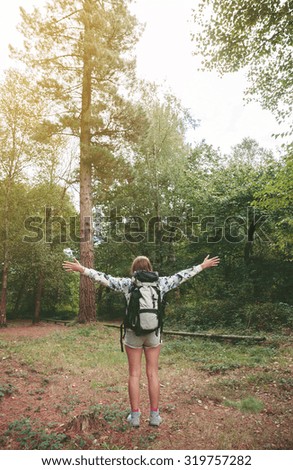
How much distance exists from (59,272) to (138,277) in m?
18.3

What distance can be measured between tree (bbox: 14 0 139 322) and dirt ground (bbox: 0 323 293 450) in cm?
888

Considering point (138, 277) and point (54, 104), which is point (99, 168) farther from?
point (138, 277)

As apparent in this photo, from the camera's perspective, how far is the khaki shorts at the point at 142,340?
383 cm

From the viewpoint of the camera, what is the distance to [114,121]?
1465 centimetres

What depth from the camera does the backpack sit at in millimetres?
3719

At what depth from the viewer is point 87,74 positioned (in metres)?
14.4

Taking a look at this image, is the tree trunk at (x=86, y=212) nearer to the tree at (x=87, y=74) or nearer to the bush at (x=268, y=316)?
the tree at (x=87, y=74)

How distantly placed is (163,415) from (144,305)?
1.84 metres

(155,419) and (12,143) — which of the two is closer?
(155,419)

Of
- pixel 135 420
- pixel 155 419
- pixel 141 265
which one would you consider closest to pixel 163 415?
pixel 155 419

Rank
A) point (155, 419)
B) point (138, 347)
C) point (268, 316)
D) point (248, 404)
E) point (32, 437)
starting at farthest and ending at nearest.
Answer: point (268, 316) < point (248, 404) < point (155, 419) < point (138, 347) < point (32, 437)

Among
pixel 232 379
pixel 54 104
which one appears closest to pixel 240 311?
pixel 232 379

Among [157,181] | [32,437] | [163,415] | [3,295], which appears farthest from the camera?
[157,181]

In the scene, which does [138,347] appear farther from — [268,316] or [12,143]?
[12,143]
